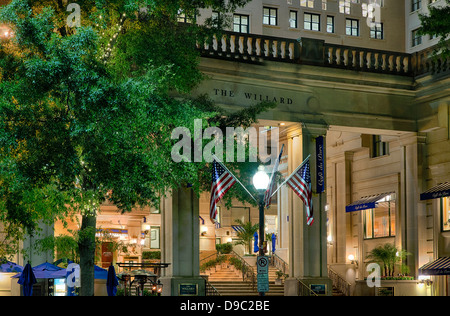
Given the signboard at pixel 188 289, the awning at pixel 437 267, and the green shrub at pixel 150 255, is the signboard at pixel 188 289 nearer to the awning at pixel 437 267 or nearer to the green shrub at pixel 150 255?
the awning at pixel 437 267

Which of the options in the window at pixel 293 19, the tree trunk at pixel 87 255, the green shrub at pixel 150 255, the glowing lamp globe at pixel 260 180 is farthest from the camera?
the window at pixel 293 19

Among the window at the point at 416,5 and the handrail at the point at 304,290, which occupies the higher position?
the window at the point at 416,5

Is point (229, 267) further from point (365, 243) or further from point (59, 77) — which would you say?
point (59, 77)

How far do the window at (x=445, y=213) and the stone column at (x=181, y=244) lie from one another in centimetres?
1146

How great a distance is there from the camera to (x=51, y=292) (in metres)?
33.8

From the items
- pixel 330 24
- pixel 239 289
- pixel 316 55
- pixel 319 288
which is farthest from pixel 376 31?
pixel 319 288

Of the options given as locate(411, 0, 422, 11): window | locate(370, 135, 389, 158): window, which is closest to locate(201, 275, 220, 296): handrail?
locate(370, 135, 389, 158): window

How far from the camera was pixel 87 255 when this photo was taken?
24.5 m

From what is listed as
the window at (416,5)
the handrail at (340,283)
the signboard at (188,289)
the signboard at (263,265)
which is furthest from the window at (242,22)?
the signboard at (263,265)

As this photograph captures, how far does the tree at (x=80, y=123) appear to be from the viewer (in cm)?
2205

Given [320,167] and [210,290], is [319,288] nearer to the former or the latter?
[210,290]

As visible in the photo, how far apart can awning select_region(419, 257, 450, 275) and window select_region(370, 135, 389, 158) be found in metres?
7.65

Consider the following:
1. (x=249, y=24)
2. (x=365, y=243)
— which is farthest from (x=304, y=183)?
(x=249, y=24)
